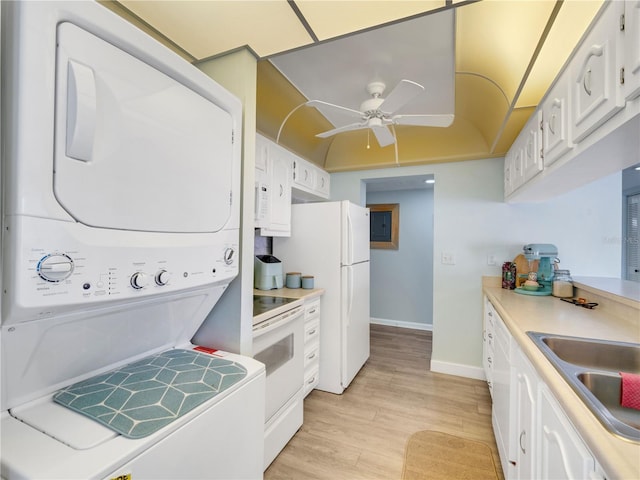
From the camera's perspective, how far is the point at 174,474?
0.77 m

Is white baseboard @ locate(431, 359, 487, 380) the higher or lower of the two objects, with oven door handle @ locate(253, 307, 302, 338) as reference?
lower

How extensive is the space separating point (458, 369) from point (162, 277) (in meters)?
3.02

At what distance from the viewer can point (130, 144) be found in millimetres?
825

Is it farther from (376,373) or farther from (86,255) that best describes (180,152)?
(376,373)

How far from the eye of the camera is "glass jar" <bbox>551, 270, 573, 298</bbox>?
7.39 ft

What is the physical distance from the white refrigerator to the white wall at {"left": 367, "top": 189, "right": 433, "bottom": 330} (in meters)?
2.00

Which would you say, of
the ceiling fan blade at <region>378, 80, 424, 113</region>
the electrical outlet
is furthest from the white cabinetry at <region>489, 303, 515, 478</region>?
the ceiling fan blade at <region>378, 80, 424, 113</region>

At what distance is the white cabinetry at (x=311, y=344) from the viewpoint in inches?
94.2

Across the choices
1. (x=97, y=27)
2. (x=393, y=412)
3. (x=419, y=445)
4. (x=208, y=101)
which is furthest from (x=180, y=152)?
(x=393, y=412)

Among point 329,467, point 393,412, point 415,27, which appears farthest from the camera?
point 393,412

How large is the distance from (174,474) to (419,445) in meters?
1.69

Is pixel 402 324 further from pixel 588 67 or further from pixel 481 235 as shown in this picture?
pixel 588 67

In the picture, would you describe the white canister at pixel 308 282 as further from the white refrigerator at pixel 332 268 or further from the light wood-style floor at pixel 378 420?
the light wood-style floor at pixel 378 420

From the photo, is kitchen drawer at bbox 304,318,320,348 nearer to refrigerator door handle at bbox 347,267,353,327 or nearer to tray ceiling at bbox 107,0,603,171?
refrigerator door handle at bbox 347,267,353,327
